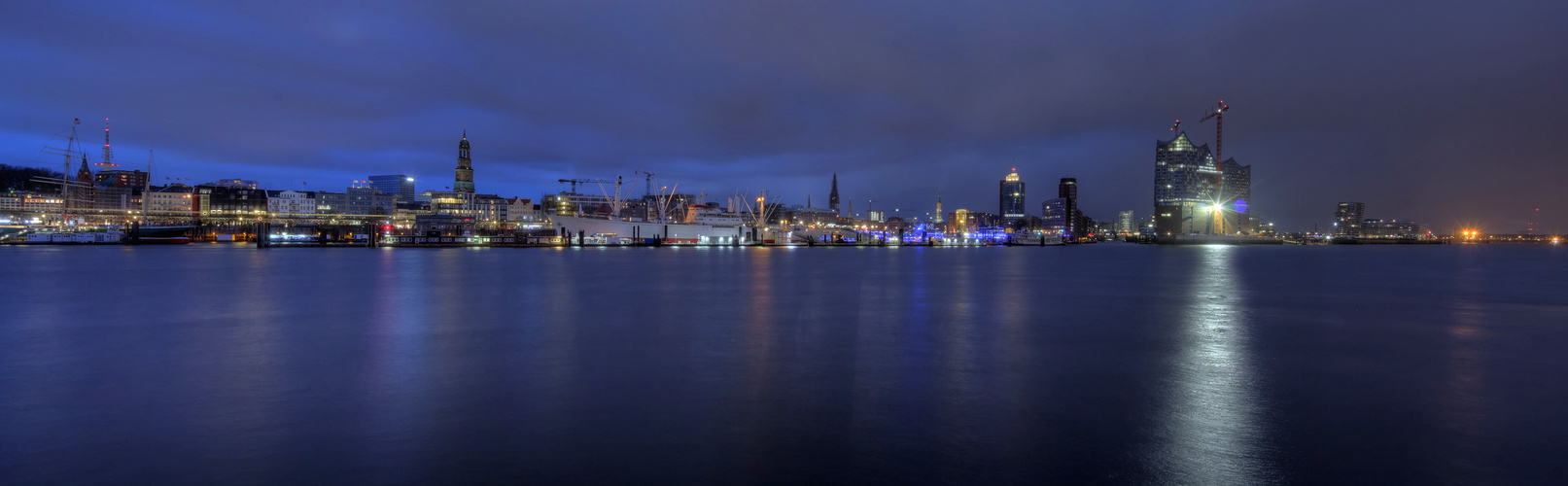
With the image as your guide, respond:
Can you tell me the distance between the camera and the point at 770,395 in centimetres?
798

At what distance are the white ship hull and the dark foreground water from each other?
8344cm

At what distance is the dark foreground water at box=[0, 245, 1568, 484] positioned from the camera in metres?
5.46

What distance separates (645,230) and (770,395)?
96.1 m

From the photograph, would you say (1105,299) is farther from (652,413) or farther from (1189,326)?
(652,413)

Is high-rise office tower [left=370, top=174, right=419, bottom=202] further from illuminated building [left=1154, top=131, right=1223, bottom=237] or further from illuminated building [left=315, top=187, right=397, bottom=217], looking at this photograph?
illuminated building [left=1154, top=131, right=1223, bottom=237]

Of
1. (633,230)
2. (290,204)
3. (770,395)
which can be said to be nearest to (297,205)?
(290,204)

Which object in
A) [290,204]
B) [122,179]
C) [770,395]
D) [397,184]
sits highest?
[397,184]

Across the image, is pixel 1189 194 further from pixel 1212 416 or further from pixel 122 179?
pixel 122 179

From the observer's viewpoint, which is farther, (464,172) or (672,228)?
(464,172)

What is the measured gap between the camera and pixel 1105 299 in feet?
71.3

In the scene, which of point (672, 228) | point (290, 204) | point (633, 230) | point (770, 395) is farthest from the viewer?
point (290, 204)

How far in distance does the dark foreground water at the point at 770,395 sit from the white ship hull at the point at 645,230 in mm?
83435

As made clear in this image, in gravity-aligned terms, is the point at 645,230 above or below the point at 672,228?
below

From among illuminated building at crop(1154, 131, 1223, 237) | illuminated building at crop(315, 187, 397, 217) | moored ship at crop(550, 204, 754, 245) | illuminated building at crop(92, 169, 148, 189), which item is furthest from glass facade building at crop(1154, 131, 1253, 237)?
illuminated building at crop(92, 169, 148, 189)
